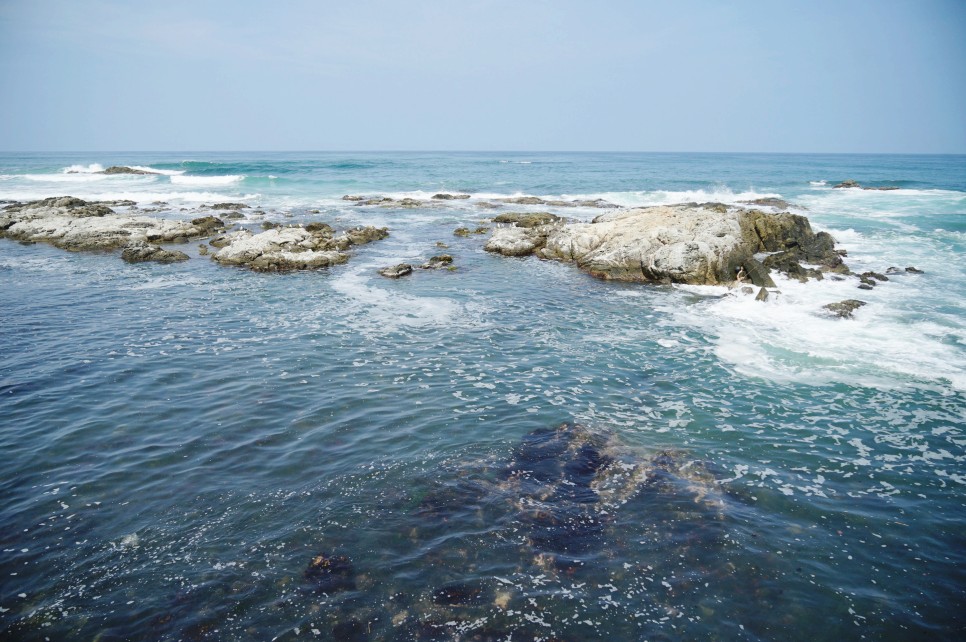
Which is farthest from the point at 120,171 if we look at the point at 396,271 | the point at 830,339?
the point at 830,339

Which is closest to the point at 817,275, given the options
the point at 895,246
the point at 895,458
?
the point at 895,246

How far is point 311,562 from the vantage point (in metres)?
8.25

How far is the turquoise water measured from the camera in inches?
296

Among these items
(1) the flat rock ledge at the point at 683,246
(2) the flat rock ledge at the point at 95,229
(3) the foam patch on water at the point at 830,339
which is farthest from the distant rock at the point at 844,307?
(2) the flat rock ledge at the point at 95,229

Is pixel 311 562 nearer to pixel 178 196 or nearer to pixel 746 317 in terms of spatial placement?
pixel 746 317

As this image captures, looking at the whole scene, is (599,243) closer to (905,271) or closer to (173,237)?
(905,271)

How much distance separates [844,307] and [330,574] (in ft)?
71.0

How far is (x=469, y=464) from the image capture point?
1089cm

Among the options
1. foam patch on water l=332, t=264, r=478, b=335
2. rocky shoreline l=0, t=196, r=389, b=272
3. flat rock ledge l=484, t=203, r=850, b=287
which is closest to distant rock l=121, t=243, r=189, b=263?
rocky shoreline l=0, t=196, r=389, b=272

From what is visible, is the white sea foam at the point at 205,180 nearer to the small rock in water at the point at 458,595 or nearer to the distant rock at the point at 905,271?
the distant rock at the point at 905,271

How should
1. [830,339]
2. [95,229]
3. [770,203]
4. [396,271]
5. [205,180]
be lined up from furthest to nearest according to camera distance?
1. [205,180]
2. [770,203]
3. [95,229]
4. [396,271]
5. [830,339]

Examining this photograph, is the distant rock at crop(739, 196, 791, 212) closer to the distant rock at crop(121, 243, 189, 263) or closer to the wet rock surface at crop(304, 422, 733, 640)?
the wet rock surface at crop(304, 422, 733, 640)

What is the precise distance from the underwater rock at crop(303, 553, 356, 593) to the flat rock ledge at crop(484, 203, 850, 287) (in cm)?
2147

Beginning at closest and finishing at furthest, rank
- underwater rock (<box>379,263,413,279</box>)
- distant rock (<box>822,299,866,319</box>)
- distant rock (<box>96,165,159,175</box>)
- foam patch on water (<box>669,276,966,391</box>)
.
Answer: foam patch on water (<box>669,276,966,391</box>) < distant rock (<box>822,299,866,319</box>) < underwater rock (<box>379,263,413,279</box>) < distant rock (<box>96,165,159,175</box>)
